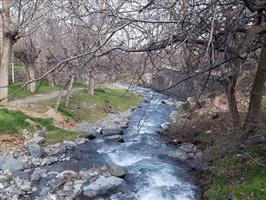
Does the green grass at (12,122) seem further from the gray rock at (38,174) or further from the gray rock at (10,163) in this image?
the gray rock at (38,174)

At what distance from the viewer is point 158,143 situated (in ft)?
69.0

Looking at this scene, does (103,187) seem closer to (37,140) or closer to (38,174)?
(38,174)

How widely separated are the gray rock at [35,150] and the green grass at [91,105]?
6567mm

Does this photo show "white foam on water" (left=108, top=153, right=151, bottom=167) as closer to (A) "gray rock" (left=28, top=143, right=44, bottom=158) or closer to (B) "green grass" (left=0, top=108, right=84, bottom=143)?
(A) "gray rock" (left=28, top=143, right=44, bottom=158)

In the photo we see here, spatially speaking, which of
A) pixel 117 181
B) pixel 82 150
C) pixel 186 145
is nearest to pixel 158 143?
pixel 186 145

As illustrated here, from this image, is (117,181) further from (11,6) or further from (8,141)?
(11,6)

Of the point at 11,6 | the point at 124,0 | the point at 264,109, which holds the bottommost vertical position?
the point at 264,109

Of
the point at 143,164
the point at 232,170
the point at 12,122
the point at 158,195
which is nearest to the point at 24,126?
the point at 12,122

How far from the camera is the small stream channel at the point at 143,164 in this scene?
43.3 feet

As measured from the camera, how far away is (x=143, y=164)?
1681 cm

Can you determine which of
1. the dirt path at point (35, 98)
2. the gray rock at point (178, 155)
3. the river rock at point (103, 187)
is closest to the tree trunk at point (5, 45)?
the dirt path at point (35, 98)

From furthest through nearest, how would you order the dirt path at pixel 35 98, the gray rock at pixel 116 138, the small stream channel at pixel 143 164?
1. the dirt path at pixel 35 98
2. the gray rock at pixel 116 138
3. the small stream channel at pixel 143 164

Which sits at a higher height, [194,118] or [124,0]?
[124,0]

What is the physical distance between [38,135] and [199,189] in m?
10.3
